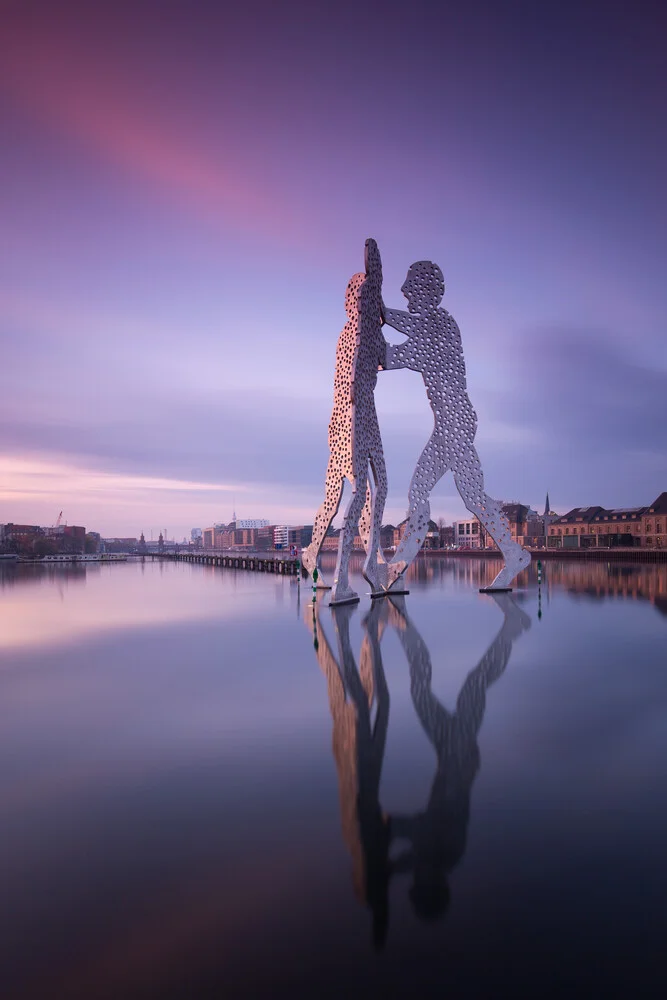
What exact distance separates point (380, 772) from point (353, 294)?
1512 centimetres

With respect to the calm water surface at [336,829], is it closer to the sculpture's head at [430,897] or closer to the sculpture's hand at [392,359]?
the sculpture's head at [430,897]

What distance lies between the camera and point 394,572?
22016mm

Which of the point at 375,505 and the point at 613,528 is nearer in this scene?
the point at 375,505

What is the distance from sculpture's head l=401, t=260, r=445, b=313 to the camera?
19625 mm

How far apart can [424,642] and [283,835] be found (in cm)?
792

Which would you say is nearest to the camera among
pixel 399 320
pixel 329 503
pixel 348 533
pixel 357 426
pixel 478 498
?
pixel 348 533

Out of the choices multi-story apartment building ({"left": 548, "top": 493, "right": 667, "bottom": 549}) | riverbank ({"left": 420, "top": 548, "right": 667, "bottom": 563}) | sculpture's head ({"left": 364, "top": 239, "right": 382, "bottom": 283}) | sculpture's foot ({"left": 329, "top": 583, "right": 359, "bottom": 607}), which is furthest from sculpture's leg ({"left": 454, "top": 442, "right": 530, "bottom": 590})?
multi-story apartment building ({"left": 548, "top": 493, "right": 667, "bottom": 549})

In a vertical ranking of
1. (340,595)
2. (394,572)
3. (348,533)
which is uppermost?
(348,533)

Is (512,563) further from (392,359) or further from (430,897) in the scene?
(430,897)

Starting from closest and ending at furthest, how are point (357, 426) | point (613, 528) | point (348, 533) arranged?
point (348, 533) < point (357, 426) < point (613, 528)

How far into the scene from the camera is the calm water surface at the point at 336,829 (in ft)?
9.73

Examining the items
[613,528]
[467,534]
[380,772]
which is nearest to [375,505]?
[380,772]

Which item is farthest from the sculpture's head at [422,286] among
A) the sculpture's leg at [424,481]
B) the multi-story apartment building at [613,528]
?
the multi-story apartment building at [613,528]

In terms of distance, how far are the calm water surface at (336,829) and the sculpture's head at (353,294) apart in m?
11.3
